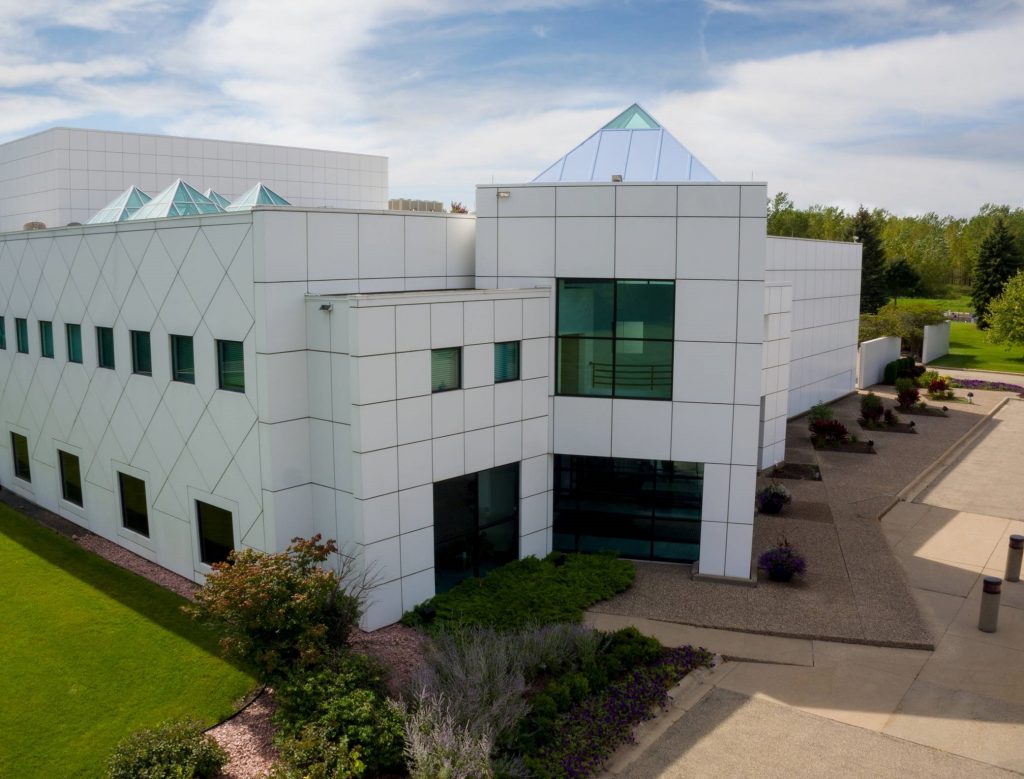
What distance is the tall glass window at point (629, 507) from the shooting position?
17.7m

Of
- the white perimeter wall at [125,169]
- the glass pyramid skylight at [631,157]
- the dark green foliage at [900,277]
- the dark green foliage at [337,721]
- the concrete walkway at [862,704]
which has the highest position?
the white perimeter wall at [125,169]

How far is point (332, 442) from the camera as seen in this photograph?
48.4ft

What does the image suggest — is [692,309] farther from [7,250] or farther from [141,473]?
[7,250]

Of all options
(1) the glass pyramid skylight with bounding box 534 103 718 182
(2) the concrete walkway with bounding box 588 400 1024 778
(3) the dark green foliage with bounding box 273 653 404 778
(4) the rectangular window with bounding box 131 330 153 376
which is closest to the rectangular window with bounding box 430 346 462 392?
(2) the concrete walkway with bounding box 588 400 1024 778

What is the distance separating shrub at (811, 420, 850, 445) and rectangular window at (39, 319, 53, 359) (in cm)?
2375

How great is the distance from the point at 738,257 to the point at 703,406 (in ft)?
9.95

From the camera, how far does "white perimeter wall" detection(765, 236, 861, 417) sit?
Answer: 1220 inches

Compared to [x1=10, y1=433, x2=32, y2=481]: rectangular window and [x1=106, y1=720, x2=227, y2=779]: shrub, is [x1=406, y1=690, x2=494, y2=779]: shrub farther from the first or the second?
[x1=10, y1=433, x2=32, y2=481]: rectangular window

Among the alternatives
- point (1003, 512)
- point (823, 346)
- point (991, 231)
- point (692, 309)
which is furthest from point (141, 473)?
point (991, 231)

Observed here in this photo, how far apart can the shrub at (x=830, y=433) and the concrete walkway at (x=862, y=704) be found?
1142 centimetres

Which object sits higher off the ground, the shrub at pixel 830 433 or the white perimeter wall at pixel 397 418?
the white perimeter wall at pixel 397 418

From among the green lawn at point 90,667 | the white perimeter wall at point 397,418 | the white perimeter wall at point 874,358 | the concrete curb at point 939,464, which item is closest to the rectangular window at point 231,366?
the white perimeter wall at point 397,418

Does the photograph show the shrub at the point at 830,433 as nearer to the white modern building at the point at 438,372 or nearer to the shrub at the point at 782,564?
the shrub at the point at 782,564

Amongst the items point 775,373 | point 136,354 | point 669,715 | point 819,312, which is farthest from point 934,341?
point 136,354
